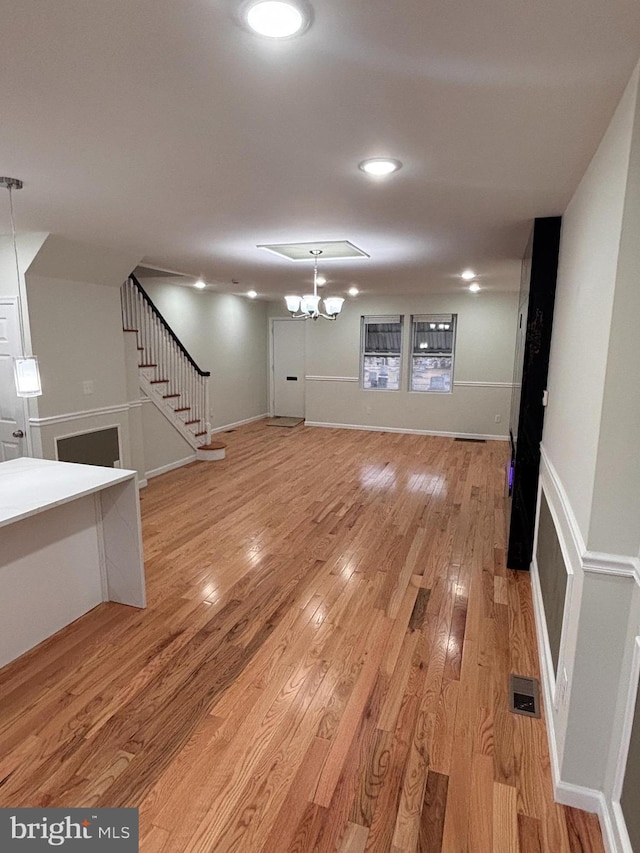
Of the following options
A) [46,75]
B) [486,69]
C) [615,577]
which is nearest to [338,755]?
[615,577]

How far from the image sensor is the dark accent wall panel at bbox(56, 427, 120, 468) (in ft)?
14.3

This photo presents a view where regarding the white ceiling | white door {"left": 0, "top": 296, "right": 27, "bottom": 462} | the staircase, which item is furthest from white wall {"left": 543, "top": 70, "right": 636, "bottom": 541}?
the staircase

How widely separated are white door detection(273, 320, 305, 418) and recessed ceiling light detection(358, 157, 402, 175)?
7080 millimetres

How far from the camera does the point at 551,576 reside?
2.32 metres

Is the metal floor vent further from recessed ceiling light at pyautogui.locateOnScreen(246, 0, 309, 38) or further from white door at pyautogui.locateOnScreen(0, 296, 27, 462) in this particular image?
white door at pyautogui.locateOnScreen(0, 296, 27, 462)

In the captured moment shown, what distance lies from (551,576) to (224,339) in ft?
22.2

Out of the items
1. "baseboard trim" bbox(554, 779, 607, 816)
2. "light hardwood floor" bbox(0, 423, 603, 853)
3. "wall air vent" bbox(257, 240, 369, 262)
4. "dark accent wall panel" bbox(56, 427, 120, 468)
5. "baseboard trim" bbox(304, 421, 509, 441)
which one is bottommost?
"light hardwood floor" bbox(0, 423, 603, 853)

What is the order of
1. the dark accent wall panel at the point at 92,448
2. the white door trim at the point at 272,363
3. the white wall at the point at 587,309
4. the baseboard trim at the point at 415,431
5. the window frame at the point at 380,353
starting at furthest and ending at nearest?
the white door trim at the point at 272,363, the window frame at the point at 380,353, the baseboard trim at the point at 415,431, the dark accent wall panel at the point at 92,448, the white wall at the point at 587,309

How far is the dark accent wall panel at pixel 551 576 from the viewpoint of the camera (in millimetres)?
2014

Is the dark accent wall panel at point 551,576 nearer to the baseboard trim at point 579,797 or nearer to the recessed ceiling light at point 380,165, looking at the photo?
the baseboard trim at point 579,797

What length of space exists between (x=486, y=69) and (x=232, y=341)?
726 centimetres

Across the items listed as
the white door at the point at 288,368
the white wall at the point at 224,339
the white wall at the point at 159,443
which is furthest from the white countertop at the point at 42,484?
the white door at the point at 288,368

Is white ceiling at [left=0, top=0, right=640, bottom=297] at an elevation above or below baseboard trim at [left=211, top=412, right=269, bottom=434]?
above

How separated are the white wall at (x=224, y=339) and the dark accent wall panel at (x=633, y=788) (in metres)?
6.46
